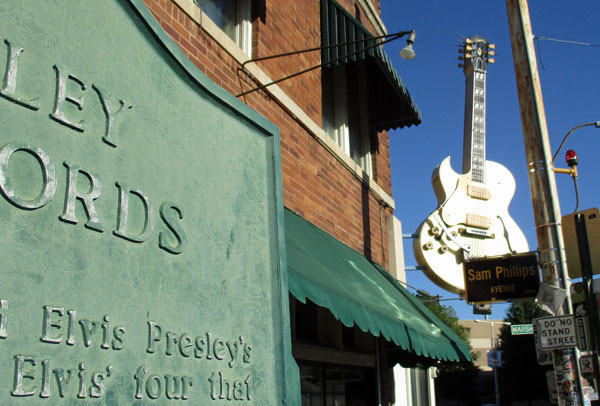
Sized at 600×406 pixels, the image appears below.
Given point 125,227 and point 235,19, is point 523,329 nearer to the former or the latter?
point 235,19

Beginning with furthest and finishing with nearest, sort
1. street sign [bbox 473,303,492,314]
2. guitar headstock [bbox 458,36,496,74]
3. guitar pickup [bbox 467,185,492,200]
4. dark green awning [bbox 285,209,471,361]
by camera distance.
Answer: guitar headstock [bbox 458,36,496,74]
guitar pickup [bbox 467,185,492,200]
street sign [bbox 473,303,492,314]
dark green awning [bbox 285,209,471,361]

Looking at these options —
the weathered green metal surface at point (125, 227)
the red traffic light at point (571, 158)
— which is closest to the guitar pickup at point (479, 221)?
the red traffic light at point (571, 158)

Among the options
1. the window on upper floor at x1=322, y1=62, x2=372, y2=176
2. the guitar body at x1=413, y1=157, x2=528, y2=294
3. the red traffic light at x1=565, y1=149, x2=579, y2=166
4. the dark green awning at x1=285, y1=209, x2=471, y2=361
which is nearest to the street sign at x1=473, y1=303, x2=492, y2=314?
the guitar body at x1=413, y1=157, x2=528, y2=294

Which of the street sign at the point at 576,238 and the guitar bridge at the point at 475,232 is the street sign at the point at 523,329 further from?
the guitar bridge at the point at 475,232

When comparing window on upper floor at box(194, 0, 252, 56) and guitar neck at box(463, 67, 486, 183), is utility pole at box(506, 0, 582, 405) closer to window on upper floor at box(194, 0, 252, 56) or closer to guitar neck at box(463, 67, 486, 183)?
guitar neck at box(463, 67, 486, 183)

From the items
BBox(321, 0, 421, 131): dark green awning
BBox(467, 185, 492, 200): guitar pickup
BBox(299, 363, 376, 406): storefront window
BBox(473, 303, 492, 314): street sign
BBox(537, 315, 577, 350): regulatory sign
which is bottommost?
BBox(299, 363, 376, 406): storefront window

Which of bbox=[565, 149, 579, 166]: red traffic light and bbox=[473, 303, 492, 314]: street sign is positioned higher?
bbox=[565, 149, 579, 166]: red traffic light

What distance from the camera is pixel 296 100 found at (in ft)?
22.0

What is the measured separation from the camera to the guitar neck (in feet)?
37.6

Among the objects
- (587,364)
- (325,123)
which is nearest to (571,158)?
(587,364)

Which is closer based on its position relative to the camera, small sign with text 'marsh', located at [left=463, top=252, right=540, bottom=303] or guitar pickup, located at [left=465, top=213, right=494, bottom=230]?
small sign with text 'marsh', located at [left=463, top=252, right=540, bottom=303]

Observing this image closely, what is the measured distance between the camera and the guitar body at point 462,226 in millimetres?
9945

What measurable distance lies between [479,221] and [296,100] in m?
5.17

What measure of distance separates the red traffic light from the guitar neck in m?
1.49
